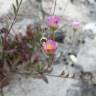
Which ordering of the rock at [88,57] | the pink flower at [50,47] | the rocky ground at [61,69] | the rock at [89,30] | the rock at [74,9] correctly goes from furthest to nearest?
the rock at [74,9], the rock at [89,30], the rock at [88,57], the rocky ground at [61,69], the pink flower at [50,47]

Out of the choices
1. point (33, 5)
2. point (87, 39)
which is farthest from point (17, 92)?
point (33, 5)

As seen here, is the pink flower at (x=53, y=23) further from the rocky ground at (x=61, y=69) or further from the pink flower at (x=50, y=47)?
the rocky ground at (x=61, y=69)

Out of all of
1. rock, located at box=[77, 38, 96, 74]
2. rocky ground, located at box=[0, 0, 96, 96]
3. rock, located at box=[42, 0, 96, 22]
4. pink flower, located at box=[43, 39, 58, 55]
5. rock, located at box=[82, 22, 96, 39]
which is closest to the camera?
pink flower, located at box=[43, 39, 58, 55]

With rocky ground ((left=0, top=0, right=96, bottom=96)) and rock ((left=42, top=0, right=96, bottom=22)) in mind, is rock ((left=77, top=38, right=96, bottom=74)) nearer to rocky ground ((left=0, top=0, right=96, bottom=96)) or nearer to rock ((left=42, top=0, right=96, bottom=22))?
rocky ground ((left=0, top=0, right=96, bottom=96))

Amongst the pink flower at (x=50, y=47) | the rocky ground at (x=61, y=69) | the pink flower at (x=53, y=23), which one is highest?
the pink flower at (x=53, y=23)


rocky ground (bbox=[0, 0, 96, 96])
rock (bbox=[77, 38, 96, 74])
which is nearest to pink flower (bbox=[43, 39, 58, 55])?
rocky ground (bbox=[0, 0, 96, 96])

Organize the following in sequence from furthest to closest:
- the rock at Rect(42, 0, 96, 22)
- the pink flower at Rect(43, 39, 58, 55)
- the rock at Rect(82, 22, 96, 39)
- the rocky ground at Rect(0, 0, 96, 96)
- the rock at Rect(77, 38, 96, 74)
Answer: the rock at Rect(42, 0, 96, 22)
the rock at Rect(82, 22, 96, 39)
the rock at Rect(77, 38, 96, 74)
the rocky ground at Rect(0, 0, 96, 96)
the pink flower at Rect(43, 39, 58, 55)

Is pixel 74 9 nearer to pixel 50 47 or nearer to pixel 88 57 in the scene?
pixel 88 57

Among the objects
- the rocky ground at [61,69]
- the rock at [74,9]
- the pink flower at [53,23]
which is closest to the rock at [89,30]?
the rocky ground at [61,69]
